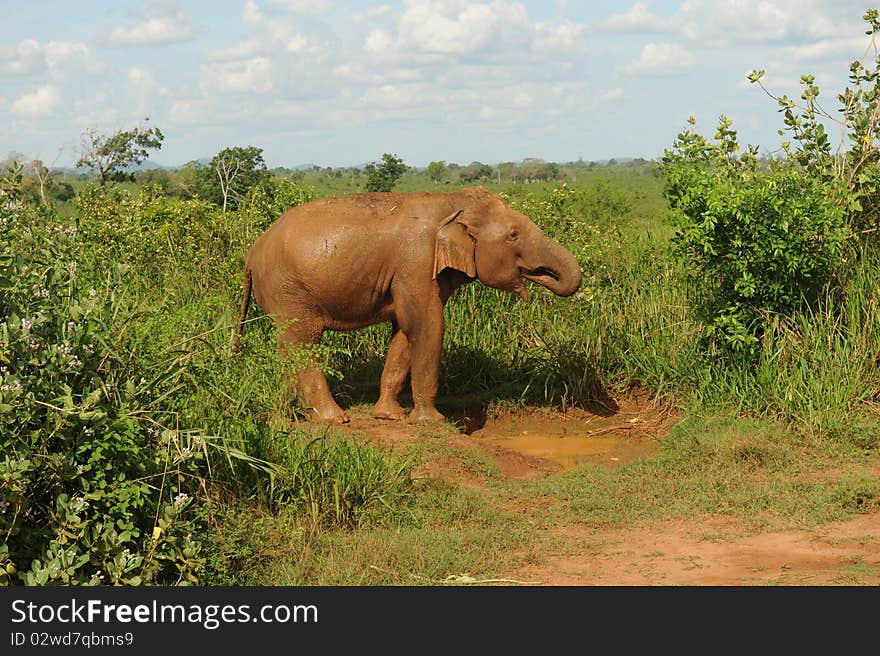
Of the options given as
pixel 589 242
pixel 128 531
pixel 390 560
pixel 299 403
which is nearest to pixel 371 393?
pixel 299 403

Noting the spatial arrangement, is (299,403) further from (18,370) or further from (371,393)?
(18,370)

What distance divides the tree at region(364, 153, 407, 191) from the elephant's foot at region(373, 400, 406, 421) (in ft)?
→ 44.9

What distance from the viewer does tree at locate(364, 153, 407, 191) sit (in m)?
21.7

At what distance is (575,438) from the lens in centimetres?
853

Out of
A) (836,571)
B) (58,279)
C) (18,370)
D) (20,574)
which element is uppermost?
(58,279)

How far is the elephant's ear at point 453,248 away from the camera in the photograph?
7.98 m

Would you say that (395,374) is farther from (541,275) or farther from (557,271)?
(557,271)

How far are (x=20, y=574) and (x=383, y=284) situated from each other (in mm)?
3932

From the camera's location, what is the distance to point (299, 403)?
8.20 meters

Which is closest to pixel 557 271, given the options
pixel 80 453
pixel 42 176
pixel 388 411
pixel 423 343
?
pixel 423 343

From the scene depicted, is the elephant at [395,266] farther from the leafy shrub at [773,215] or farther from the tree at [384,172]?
the tree at [384,172]

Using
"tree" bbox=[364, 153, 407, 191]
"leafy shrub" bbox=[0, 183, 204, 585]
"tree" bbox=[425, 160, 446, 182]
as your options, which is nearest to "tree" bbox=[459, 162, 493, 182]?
"tree" bbox=[425, 160, 446, 182]

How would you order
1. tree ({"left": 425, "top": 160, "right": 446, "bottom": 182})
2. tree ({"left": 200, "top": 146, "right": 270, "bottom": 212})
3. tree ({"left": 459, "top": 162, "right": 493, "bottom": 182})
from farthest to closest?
tree ({"left": 459, "top": 162, "right": 493, "bottom": 182}) → tree ({"left": 425, "top": 160, "right": 446, "bottom": 182}) → tree ({"left": 200, "top": 146, "right": 270, "bottom": 212})

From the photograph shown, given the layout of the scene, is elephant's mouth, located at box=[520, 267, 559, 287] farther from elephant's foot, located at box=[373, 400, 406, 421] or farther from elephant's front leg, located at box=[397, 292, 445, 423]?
elephant's foot, located at box=[373, 400, 406, 421]
